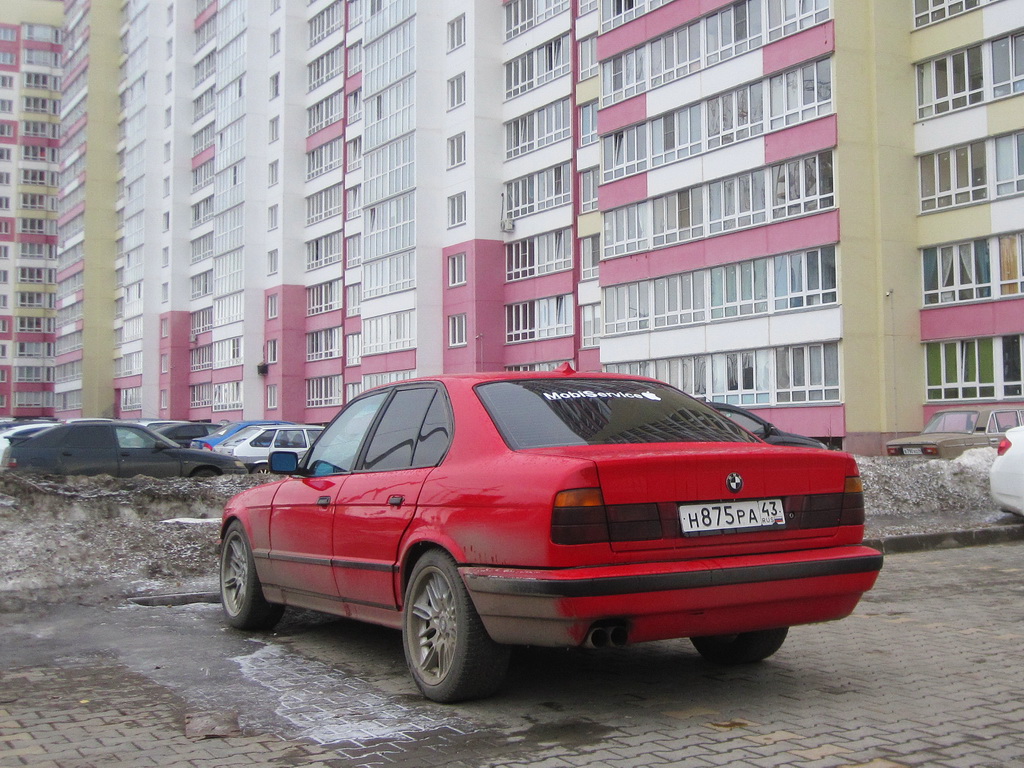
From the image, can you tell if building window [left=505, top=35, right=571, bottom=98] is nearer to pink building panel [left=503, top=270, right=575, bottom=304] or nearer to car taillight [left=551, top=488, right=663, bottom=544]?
pink building panel [left=503, top=270, right=575, bottom=304]

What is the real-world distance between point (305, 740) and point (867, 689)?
2660mm

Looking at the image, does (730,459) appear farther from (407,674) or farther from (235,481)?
(235,481)

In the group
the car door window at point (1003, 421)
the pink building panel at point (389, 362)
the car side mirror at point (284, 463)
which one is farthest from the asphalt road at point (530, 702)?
the pink building panel at point (389, 362)

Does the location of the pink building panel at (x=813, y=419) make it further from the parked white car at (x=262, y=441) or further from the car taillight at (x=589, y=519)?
the car taillight at (x=589, y=519)

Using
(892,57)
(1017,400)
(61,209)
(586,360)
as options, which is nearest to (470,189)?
(586,360)

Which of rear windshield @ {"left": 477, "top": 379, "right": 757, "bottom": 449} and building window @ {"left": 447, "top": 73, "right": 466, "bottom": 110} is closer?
rear windshield @ {"left": 477, "top": 379, "right": 757, "bottom": 449}

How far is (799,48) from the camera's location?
36.1m

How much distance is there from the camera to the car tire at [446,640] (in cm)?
529

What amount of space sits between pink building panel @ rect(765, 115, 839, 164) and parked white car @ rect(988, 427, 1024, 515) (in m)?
23.2

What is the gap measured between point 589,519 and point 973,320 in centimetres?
3244

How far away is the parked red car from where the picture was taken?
16.2 ft

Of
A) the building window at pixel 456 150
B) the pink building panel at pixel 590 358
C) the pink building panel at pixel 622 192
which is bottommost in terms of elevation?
the pink building panel at pixel 590 358

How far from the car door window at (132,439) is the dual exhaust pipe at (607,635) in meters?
17.8

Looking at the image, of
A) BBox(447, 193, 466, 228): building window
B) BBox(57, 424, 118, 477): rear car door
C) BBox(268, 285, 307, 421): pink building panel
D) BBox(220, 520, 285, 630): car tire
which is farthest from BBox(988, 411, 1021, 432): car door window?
BBox(268, 285, 307, 421): pink building panel
